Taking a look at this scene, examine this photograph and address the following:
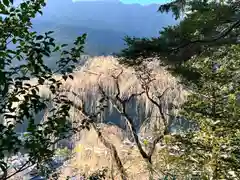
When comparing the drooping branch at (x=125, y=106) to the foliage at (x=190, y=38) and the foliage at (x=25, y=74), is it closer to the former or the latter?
the foliage at (x=190, y=38)

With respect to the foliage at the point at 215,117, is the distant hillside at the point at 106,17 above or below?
above

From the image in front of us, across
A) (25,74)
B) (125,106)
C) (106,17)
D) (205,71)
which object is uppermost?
(106,17)

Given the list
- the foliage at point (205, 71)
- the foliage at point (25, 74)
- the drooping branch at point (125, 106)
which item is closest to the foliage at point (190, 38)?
the foliage at point (205, 71)

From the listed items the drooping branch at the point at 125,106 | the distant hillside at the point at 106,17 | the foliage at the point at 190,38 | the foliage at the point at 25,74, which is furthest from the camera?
the distant hillside at the point at 106,17

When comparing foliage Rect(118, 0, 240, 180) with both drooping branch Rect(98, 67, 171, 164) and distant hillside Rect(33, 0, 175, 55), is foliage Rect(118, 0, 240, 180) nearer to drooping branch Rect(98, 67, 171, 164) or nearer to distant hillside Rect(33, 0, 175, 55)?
→ drooping branch Rect(98, 67, 171, 164)

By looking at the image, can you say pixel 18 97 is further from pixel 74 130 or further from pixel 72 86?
pixel 72 86

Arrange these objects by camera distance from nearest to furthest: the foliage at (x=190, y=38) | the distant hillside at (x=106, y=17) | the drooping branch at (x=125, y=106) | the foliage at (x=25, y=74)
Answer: the foliage at (x=25, y=74)
the foliage at (x=190, y=38)
the drooping branch at (x=125, y=106)
the distant hillside at (x=106, y=17)

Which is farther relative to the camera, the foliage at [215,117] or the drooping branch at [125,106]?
the drooping branch at [125,106]

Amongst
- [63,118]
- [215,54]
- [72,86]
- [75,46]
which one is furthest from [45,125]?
[72,86]

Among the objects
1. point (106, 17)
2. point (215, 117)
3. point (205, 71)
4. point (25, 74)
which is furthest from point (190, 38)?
point (106, 17)

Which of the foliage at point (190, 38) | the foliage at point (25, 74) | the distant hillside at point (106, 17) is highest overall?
the distant hillside at point (106, 17)

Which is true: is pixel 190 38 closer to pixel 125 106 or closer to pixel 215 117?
pixel 215 117

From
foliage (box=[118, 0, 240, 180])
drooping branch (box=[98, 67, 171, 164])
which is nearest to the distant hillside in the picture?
drooping branch (box=[98, 67, 171, 164])

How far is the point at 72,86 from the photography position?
6340 mm
